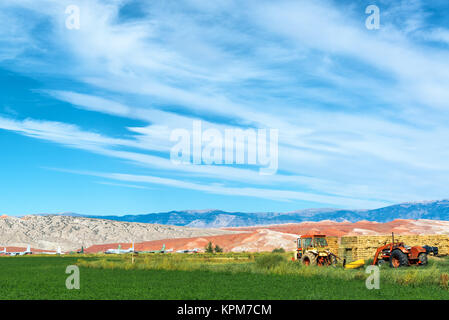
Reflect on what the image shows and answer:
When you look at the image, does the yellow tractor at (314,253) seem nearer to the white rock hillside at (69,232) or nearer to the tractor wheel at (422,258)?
the tractor wheel at (422,258)

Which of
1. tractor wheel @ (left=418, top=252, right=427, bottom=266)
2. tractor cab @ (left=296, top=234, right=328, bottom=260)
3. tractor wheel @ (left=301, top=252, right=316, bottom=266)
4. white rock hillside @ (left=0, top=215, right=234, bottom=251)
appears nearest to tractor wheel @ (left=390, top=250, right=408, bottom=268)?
tractor wheel @ (left=418, top=252, right=427, bottom=266)

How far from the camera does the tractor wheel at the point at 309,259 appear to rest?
105 feet

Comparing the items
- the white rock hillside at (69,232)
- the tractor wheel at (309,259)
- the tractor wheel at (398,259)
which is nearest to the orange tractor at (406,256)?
the tractor wheel at (398,259)

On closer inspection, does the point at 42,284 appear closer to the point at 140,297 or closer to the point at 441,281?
the point at 140,297

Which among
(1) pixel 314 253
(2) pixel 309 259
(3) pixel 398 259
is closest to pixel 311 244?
(1) pixel 314 253

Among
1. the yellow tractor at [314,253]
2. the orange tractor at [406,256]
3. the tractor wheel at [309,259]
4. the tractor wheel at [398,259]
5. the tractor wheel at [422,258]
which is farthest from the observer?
the yellow tractor at [314,253]

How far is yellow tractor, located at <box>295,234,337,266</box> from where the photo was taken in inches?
1277

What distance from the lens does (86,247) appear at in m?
146

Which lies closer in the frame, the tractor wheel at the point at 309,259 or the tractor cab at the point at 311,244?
the tractor wheel at the point at 309,259

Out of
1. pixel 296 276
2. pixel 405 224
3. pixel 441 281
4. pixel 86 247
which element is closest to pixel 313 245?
pixel 296 276

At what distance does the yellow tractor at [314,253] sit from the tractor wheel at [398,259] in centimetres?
364
